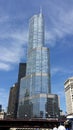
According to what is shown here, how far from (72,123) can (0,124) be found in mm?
89693

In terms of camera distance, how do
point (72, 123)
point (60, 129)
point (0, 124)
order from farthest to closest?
point (0, 124) → point (72, 123) → point (60, 129)

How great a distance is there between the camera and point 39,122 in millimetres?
107938

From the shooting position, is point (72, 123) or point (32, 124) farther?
point (32, 124)

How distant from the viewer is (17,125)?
105m

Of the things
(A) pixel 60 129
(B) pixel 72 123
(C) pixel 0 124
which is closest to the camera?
(A) pixel 60 129

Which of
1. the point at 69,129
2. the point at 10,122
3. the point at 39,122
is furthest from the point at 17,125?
the point at 69,129

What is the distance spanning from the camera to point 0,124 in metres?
104

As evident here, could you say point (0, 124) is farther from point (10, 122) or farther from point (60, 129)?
Answer: point (60, 129)

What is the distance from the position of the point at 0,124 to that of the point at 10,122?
5.33m

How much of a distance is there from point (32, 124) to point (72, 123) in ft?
302

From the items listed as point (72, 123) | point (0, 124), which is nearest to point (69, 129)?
point (72, 123)

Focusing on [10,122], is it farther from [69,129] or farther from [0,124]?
[69,129]

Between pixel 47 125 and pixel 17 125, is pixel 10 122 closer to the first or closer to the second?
pixel 17 125

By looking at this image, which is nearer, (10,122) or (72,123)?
(72,123)
